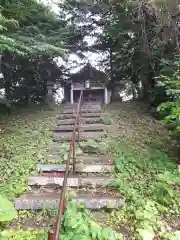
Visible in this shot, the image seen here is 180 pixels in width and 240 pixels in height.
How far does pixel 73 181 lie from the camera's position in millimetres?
4160

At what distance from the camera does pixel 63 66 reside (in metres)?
11.8

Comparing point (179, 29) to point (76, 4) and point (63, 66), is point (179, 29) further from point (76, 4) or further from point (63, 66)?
point (63, 66)

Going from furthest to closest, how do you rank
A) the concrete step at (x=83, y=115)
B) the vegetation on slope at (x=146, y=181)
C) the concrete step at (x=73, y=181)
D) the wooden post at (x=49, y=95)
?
the wooden post at (x=49, y=95) → the concrete step at (x=83, y=115) → the concrete step at (x=73, y=181) → the vegetation on slope at (x=146, y=181)

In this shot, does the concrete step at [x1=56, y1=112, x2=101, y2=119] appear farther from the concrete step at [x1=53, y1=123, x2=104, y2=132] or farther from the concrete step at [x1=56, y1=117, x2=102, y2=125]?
the concrete step at [x1=53, y1=123, x2=104, y2=132]

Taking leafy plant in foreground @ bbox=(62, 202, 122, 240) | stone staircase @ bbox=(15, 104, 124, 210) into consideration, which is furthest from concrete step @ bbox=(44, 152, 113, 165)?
leafy plant in foreground @ bbox=(62, 202, 122, 240)

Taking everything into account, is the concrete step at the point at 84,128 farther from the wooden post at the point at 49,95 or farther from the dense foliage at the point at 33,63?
the wooden post at the point at 49,95

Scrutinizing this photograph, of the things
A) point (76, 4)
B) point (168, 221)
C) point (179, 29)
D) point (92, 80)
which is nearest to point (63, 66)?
point (92, 80)

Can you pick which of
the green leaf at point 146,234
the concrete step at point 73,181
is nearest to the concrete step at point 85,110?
the concrete step at point 73,181

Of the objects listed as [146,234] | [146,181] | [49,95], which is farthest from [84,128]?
[49,95]

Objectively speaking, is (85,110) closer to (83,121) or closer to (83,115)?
(83,115)

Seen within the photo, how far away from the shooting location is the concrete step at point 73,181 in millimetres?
4117

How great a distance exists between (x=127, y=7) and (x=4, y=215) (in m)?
6.80

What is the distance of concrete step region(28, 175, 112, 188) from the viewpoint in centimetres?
412

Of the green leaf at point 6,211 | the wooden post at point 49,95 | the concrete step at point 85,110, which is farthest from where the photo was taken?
the wooden post at point 49,95
